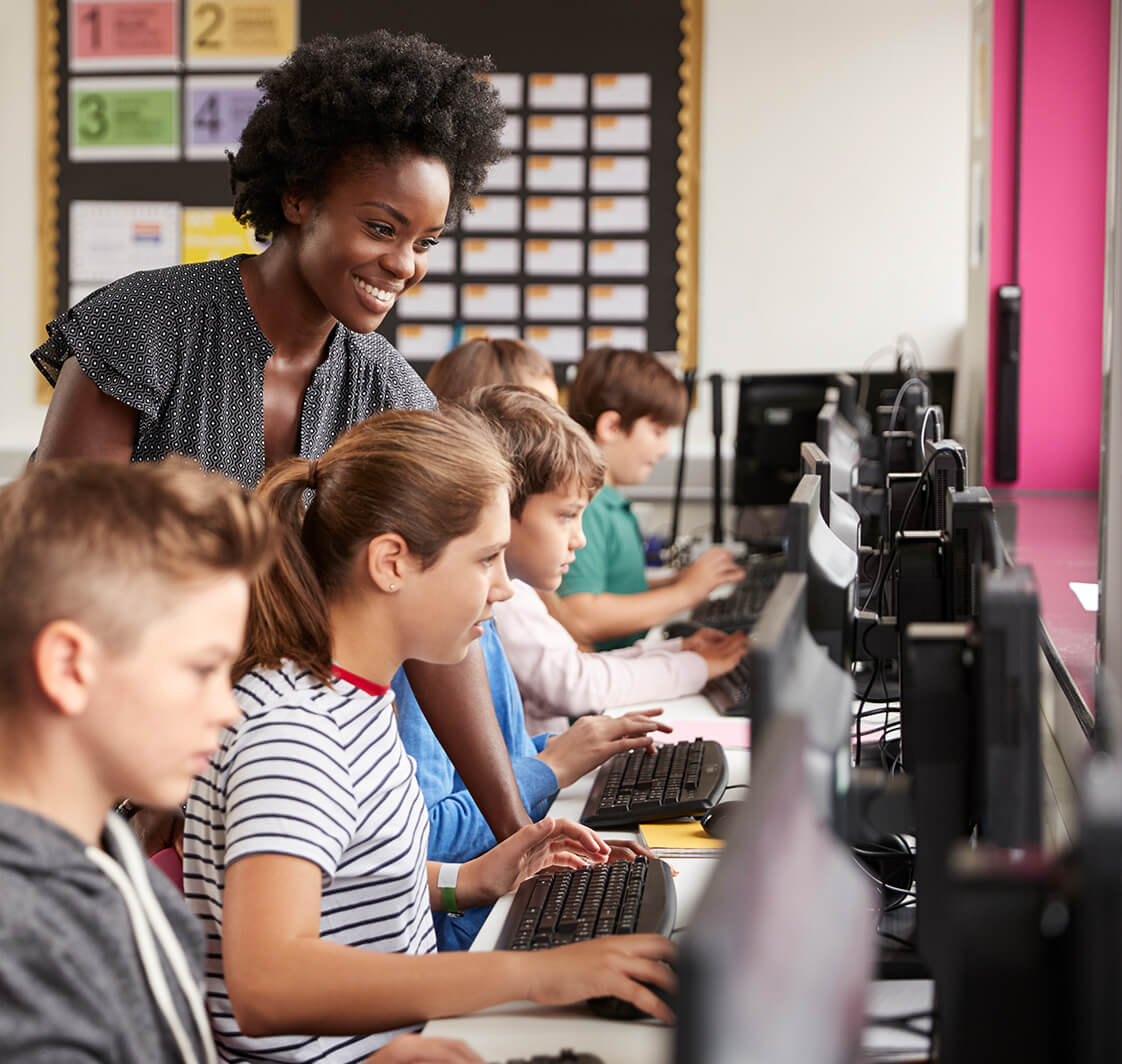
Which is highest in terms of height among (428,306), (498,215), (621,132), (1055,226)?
(621,132)

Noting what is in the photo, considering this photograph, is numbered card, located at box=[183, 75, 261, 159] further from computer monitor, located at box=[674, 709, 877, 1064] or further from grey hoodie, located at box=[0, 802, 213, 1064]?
computer monitor, located at box=[674, 709, 877, 1064]

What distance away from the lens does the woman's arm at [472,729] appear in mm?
1599

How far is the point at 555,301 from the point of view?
482 cm

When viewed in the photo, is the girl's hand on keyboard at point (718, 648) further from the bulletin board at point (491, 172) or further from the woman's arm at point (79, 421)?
the bulletin board at point (491, 172)

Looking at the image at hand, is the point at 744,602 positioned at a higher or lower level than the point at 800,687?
lower

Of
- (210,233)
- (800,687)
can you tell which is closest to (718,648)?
(800,687)

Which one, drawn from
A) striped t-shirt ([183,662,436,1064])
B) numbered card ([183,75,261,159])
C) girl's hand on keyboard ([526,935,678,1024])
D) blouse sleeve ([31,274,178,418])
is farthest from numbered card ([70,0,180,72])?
girl's hand on keyboard ([526,935,678,1024])

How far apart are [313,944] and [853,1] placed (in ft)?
13.6

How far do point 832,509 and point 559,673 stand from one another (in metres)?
0.74

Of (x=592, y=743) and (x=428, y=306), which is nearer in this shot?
(x=592, y=743)

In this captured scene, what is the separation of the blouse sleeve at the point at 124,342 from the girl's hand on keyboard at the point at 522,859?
67 cm

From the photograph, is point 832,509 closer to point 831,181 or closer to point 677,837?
point 677,837

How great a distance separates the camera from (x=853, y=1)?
14.8 ft

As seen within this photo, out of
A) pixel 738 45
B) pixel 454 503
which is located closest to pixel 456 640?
pixel 454 503
